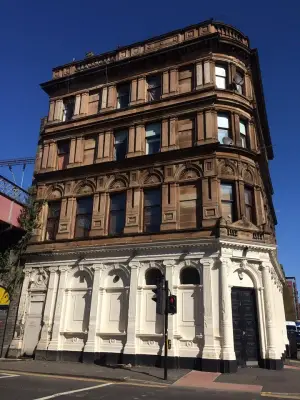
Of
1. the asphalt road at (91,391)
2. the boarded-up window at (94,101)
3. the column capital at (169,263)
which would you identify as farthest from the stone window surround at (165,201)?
the asphalt road at (91,391)

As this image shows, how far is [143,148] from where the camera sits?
68.1 feet

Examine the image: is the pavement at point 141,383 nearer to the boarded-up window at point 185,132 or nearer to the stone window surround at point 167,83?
the boarded-up window at point 185,132

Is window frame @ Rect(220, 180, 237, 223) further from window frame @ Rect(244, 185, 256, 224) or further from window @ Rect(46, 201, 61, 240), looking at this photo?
window @ Rect(46, 201, 61, 240)

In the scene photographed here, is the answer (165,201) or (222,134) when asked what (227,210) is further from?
(222,134)

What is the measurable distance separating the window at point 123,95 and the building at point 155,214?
74 millimetres

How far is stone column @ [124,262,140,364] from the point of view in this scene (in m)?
16.5

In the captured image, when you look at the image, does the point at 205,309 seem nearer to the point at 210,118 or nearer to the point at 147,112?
the point at 210,118

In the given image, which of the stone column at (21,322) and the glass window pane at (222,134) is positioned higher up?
the glass window pane at (222,134)

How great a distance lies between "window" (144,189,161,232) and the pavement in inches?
275

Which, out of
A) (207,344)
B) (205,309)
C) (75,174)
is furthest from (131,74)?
(207,344)

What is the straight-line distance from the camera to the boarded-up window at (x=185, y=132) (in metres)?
19.8

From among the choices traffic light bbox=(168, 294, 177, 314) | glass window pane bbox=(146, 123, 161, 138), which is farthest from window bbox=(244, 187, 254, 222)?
traffic light bbox=(168, 294, 177, 314)

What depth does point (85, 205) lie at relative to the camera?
21203 millimetres

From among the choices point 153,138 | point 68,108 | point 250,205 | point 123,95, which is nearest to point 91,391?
point 250,205
